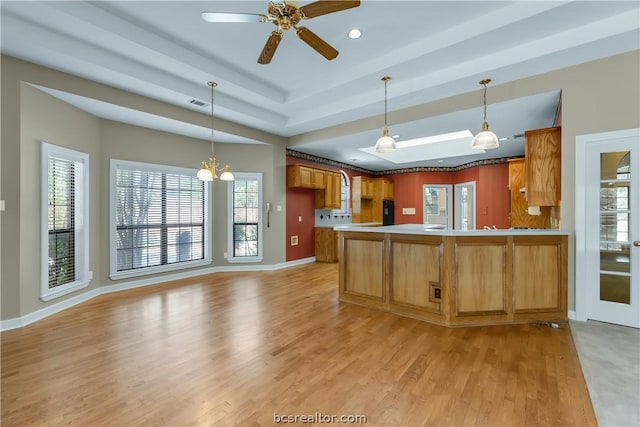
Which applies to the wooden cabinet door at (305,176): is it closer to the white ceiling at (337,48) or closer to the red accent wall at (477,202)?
the red accent wall at (477,202)

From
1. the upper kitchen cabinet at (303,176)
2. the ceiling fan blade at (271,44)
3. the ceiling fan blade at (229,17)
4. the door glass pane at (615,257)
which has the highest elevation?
the ceiling fan blade at (271,44)

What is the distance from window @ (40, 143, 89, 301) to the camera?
11.1 feet

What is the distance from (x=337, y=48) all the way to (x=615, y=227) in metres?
3.63

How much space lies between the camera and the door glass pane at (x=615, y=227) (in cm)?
297

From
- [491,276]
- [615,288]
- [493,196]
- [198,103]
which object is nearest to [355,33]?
[198,103]

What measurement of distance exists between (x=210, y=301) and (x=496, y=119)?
5.02 meters

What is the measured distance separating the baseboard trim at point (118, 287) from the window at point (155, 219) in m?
0.16

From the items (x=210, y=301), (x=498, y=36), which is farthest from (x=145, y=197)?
(x=498, y=36)

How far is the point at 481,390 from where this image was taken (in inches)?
77.0

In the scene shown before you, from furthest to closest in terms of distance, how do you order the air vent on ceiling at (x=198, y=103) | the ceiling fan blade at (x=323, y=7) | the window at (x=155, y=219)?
the window at (x=155, y=219) → the air vent on ceiling at (x=198, y=103) → the ceiling fan blade at (x=323, y=7)

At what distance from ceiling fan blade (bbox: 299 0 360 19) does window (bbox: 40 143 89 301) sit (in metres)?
3.46

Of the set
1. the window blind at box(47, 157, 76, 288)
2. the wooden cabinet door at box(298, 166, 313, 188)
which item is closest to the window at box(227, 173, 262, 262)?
the wooden cabinet door at box(298, 166, 313, 188)

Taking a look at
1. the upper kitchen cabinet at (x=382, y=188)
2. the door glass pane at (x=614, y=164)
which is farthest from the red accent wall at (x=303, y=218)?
the door glass pane at (x=614, y=164)

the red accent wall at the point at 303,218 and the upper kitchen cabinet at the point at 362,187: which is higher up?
the upper kitchen cabinet at the point at 362,187
